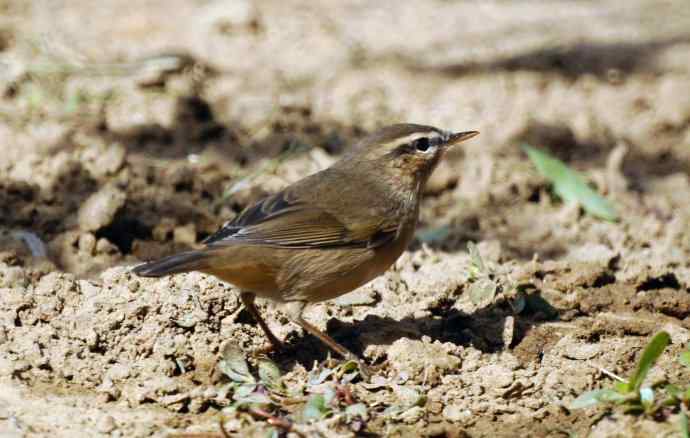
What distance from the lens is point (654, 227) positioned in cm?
717

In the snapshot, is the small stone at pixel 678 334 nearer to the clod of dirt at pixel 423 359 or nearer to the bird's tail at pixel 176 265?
the clod of dirt at pixel 423 359

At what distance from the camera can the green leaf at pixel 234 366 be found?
4.82 meters

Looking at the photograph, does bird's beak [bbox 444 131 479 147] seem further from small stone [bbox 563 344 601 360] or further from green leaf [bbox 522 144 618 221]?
green leaf [bbox 522 144 618 221]

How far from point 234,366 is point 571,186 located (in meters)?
3.65

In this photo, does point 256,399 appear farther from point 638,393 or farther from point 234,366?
point 638,393

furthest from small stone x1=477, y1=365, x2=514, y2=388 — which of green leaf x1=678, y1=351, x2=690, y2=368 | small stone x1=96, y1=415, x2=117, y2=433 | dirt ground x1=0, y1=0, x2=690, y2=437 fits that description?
small stone x1=96, y1=415, x2=117, y2=433

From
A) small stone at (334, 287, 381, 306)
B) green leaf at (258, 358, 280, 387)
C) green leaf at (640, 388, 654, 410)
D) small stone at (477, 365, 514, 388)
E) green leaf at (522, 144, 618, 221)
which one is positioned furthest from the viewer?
green leaf at (522, 144, 618, 221)

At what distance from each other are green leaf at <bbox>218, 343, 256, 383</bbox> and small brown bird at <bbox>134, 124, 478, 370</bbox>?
1.42 feet

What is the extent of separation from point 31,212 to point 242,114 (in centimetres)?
235

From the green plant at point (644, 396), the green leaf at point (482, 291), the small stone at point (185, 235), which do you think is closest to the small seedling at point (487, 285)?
the green leaf at point (482, 291)

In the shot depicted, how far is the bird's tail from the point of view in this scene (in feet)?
15.7

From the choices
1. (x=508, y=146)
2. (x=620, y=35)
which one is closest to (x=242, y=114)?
(x=508, y=146)

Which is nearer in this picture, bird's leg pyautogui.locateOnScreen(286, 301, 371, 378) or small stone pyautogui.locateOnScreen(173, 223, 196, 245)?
bird's leg pyautogui.locateOnScreen(286, 301, 371, 378)

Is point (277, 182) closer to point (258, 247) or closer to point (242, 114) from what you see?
point (242, 114)
